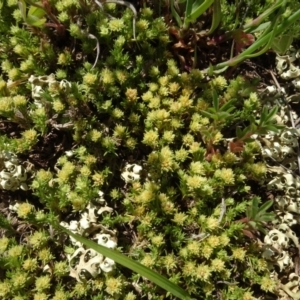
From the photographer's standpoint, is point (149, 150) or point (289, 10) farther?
point (289, 10)

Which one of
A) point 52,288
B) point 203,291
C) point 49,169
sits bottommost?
point 52,288

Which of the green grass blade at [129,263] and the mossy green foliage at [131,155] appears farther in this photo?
the mossy green foliage at [131,155]

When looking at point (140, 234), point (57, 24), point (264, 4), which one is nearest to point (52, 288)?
point (140, 234)

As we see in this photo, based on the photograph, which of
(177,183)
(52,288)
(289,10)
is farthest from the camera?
(289,10)

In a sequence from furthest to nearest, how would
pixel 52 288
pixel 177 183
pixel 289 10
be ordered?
pixel 289 10 < pixel 177 183 < pixel 52 288

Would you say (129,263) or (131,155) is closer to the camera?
(129,263)

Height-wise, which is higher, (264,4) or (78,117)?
(264,4)

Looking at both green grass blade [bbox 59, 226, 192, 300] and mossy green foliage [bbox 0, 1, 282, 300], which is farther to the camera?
mossy green foliage [bbox 0, 1, 282, 300]

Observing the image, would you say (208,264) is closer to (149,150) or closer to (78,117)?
(149,150)
